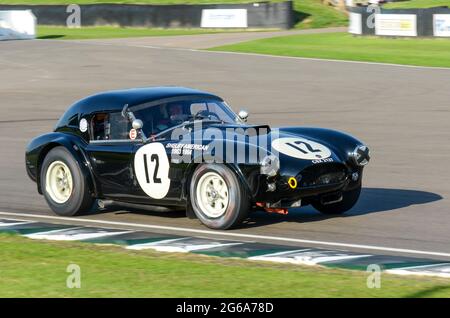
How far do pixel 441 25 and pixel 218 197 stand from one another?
27.6 meters

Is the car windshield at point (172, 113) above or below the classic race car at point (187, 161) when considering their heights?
above

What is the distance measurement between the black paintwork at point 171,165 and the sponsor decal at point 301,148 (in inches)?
3.3

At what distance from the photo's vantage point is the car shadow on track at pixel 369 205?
10.3m

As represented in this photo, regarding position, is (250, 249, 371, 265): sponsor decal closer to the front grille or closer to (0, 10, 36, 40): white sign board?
the front grille

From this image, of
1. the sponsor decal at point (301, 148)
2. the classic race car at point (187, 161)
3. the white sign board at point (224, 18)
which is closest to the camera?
the classic race car at point (187, 161)

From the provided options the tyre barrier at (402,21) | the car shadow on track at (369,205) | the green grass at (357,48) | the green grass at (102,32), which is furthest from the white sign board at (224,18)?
the car shadow on track at (369,205)

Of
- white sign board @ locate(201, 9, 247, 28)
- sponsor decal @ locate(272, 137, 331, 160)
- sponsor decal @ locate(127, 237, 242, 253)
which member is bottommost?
sponsor decal @ locate(127, 237, 242, 253)

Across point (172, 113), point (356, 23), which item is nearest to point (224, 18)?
point (356, 23)

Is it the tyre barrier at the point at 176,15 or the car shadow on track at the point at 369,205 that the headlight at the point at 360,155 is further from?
the tyre barrier at the point at 176,15

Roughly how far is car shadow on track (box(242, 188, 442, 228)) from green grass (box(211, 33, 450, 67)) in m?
19.1

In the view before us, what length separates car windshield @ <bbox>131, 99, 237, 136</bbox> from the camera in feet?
33.7

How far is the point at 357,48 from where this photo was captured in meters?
35.6

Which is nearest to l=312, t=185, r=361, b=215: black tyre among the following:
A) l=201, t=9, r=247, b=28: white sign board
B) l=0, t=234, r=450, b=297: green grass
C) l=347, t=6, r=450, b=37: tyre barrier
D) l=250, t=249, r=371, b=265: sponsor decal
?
l=250, t=249, r=371, b=265: sponsor decal

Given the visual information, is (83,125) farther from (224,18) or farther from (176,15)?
(176,15)
